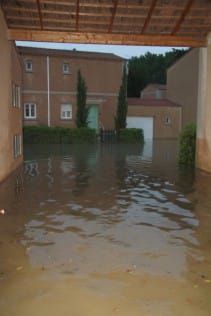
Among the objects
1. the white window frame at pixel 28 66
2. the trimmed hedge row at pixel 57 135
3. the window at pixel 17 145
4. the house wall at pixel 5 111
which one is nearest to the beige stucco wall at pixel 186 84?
the trimmed hedge row at pixel 57 135

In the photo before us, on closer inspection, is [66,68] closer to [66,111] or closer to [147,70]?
[66,111]

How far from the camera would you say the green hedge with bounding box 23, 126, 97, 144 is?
28.0m

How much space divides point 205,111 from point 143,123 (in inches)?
842

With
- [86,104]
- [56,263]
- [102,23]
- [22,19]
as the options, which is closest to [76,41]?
[102,23]

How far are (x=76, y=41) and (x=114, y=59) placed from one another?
20.9 metres

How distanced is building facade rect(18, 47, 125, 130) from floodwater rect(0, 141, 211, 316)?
67.8 feet

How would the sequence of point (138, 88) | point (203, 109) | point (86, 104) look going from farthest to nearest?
point (138, 88) → point (86, 104) → point (203, 109)

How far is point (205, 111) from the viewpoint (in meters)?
13.1

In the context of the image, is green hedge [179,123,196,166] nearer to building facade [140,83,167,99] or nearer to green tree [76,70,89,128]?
green tree [76,70,89,128]

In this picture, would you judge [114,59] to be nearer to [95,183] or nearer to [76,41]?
[76,41]

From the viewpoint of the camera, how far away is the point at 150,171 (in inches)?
555

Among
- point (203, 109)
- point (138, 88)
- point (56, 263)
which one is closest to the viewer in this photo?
point (56, 263)

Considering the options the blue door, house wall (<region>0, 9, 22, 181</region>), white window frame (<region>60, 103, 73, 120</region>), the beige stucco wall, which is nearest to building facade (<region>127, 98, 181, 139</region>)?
the beige stucco wall

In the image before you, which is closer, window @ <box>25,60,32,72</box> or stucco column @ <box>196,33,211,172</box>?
stucco column @ <box>196,33,211,172</box>
